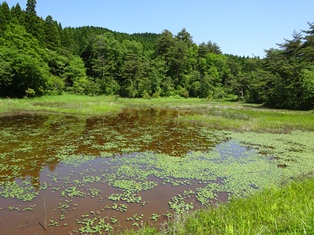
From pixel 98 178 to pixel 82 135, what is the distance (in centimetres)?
821

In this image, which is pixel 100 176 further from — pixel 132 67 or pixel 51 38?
pixel 51 38

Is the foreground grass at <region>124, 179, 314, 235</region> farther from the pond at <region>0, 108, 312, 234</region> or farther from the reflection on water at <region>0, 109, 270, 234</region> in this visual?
the reflection on water at <region>0, 109, 270, 234</region>

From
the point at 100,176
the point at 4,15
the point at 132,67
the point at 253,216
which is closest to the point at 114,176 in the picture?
the point at 100,176

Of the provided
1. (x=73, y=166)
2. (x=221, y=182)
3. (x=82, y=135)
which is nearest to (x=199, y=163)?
(x=221, y=182)

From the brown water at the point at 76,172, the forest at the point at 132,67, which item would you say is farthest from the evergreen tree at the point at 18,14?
the brown water at the point at 76,172

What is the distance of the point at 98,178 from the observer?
380 inches

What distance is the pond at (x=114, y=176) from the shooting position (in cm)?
679

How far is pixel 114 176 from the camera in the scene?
9.88 m

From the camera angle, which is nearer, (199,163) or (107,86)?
(199,163)

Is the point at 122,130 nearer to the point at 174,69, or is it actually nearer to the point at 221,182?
the point at 221,182

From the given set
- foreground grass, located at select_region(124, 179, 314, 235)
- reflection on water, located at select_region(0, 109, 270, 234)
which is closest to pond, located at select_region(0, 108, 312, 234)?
reflection on water, located at select_region(0, 109, 270, 234)

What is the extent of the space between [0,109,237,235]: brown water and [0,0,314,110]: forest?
861 inches

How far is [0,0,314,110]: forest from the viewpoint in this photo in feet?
121

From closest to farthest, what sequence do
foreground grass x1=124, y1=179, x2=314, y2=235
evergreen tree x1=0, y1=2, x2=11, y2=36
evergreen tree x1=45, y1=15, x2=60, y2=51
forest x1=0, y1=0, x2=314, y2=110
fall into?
foreground grass x1=124, y1=179, x2=314, y2=235
forest x1=0, y1=0, x2=314, y2=110
evergreen tree x1=0, y1=2, x2=11, y2=36
evergreen tree x1=45, y1=15, x2=60, y2=51
